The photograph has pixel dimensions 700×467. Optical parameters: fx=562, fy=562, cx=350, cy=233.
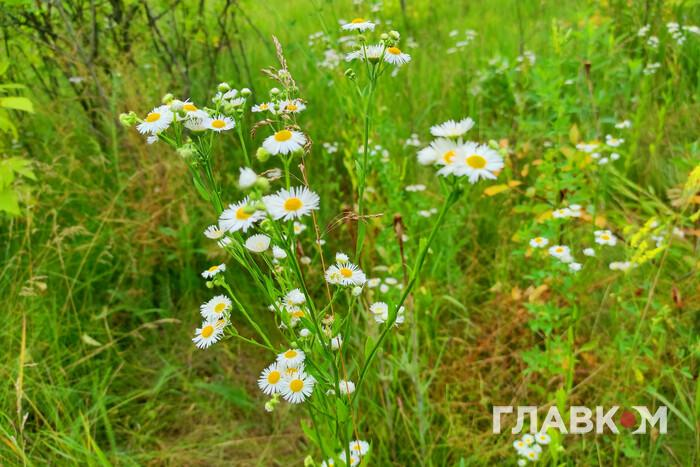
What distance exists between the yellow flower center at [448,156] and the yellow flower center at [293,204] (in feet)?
0.65

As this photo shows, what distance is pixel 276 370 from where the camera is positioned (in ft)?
3.28

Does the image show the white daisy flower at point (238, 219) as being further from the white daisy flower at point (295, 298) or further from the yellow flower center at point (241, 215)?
the white daisy flower at point (295, 298)

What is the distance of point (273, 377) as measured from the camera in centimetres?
100

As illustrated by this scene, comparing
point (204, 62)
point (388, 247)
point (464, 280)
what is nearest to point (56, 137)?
point (204, 62)

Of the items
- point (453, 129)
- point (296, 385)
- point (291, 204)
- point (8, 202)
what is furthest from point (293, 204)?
point (8, 202)

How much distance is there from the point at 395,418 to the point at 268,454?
383mm

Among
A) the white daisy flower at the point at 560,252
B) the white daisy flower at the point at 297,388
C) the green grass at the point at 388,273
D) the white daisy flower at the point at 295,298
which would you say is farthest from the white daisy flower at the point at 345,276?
the white daisy flower at the point at 560,252

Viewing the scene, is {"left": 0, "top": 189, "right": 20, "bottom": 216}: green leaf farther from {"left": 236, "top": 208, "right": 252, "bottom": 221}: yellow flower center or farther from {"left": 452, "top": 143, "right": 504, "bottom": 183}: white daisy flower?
{"left": 452, "top": 143, "right": 504, "bottom": 183}: white daisy flower

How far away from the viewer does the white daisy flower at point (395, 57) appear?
966mm

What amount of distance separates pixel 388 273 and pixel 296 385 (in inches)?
40.8

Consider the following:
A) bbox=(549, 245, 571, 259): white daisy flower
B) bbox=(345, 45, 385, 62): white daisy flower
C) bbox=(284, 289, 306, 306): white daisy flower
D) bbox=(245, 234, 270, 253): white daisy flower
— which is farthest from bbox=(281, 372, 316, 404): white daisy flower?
bbox=(549, 245, 571, 259): white daisy flower

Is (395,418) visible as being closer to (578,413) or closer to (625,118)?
(578,413)

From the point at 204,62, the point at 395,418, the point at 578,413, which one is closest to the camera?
the point at 578,413

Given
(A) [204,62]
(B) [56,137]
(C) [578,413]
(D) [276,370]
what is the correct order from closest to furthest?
(D) [276,370] → (C) [578,413] → (B) [56,137] → (A) [204,62]
